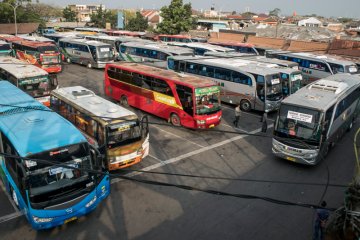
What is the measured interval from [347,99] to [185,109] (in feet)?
25.9

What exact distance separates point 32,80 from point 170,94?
7.42 meters

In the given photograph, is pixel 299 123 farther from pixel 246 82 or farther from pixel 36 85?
pixel 36 85

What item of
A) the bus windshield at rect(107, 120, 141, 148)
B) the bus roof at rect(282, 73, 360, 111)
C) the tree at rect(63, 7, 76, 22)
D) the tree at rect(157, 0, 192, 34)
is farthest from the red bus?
the tree at rect(63, 7, 76, 22)

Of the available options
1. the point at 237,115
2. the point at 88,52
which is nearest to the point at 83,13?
the point at 88,52

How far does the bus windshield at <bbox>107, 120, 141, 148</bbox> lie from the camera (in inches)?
427

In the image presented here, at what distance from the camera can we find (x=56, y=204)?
7.91 m

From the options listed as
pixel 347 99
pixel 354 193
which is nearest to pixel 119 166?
pixel 354 193

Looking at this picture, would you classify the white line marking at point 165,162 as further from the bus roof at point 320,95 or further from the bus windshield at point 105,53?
the bus windshield at point 105,53

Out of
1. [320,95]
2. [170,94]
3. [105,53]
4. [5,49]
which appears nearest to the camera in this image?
[320,95]

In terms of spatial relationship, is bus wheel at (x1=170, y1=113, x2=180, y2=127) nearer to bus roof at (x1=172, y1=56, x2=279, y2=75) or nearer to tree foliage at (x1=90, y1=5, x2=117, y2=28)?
bus roof at (x1=172, y1=56, x2=279, y2=75)

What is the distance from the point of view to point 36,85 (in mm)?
16719

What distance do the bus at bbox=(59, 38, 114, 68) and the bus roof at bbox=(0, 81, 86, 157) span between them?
20205 millimetres

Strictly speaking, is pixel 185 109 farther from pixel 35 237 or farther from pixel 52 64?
pixel 52 64

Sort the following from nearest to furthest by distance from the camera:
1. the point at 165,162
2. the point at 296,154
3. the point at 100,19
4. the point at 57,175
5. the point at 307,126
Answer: the point at 57,175, the point at 307,126, the point at 296,154, the point at 165,162, the point at 100,19
